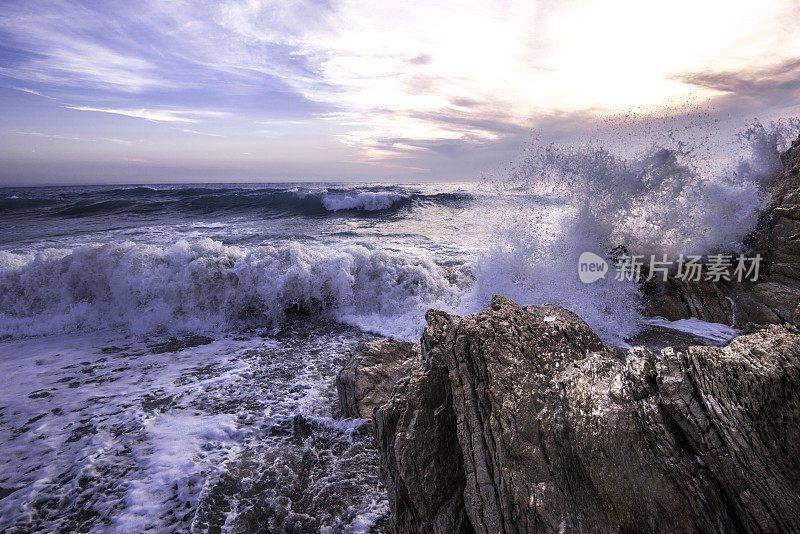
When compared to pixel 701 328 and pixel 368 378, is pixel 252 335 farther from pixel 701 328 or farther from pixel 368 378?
pixel 701 328

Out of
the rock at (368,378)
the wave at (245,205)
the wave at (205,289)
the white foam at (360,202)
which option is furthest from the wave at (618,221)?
the white foam at (360,202)

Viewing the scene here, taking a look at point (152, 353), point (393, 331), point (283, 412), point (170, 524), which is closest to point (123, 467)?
point (170, 524)

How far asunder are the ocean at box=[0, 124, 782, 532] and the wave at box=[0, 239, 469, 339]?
0.04 meters

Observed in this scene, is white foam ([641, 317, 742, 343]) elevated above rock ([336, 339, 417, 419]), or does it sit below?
above

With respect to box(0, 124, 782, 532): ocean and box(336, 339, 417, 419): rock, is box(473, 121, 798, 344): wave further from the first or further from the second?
box(336, 339, 417, 419): rock

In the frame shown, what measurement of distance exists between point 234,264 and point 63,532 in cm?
634

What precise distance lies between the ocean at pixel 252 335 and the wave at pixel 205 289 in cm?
4

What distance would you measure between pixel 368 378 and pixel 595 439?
Result: 275cm

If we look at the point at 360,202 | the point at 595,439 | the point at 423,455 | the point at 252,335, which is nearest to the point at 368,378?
the point at 423,455

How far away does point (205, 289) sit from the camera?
8180 mm

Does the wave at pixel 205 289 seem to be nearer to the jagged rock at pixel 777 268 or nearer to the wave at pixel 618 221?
the wave at pixel 618 221

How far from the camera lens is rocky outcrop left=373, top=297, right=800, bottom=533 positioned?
71.7 inches

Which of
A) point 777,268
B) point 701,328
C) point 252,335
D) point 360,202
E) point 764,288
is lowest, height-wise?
point 252,335

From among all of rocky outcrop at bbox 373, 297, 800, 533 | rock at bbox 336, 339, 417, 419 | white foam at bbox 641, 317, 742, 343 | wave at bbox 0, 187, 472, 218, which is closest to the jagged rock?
white foam at bbox 641, 317, 742, 343
